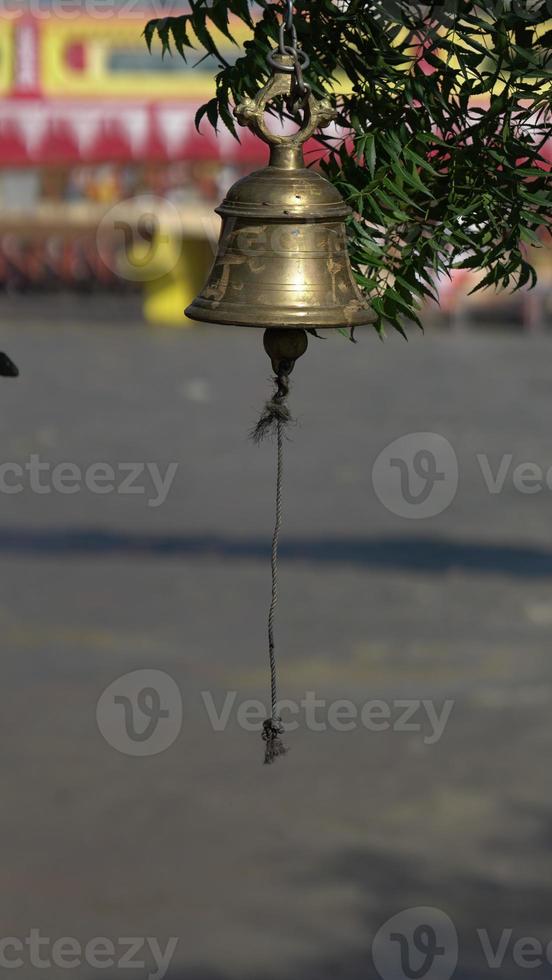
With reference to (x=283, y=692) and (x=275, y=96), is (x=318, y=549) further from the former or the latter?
(x=275, y=96)

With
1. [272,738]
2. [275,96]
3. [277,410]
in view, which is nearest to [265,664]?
[272,738]

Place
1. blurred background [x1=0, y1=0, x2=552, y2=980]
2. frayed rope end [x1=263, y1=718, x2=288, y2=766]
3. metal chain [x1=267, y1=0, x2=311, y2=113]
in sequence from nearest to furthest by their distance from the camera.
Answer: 1. metal chain [x1=267, y1=0, x2=311, y2=113]
2. frayed rope end [x1=263, y1=718, x2=288, y2=766]
3. blurred background [x1=0, y1=0, x2=552, y2=980]

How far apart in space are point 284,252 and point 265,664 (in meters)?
8.37

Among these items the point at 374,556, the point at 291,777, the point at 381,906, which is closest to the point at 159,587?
the point at 374,556

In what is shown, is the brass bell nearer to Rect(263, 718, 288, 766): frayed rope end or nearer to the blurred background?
Rect(263, 718, 288, 766): frayed rope end

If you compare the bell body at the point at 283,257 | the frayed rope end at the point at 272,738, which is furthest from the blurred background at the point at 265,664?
the frayed rope end at the point at 272,738

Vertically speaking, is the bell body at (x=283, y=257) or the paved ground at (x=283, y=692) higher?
the bell body at (x=283, y=257)

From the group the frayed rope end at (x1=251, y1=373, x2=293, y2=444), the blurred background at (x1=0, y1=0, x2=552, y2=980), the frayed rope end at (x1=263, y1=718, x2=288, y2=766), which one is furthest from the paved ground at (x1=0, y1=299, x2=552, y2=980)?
the frayed rope end at (x1=251, y1=373, x2=293, y2=444)

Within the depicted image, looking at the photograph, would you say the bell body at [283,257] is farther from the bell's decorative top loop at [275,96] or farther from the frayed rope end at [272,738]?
the frayed rope end at [272,738]

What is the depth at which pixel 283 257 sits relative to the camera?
4395 millimetres

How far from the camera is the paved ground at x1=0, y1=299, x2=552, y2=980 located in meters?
8.66

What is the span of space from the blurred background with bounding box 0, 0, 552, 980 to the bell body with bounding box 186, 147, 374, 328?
2.20 meters

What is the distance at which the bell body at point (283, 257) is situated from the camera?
14.2ft

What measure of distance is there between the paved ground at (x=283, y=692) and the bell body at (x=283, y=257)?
4542 mm
